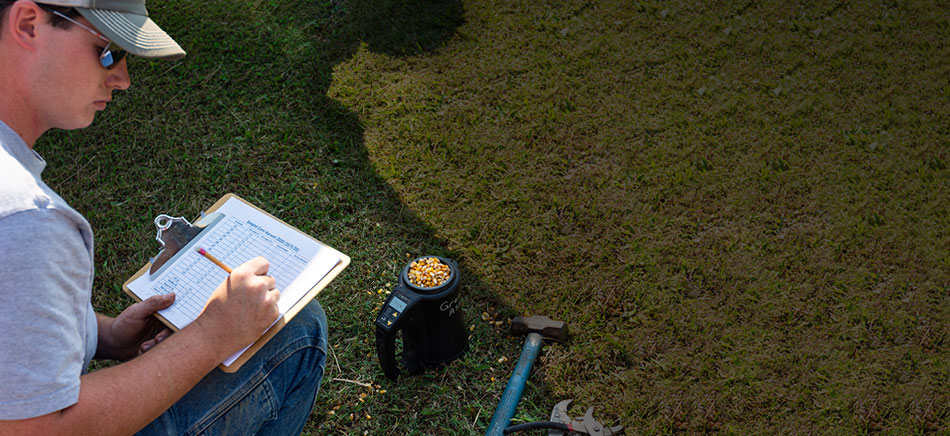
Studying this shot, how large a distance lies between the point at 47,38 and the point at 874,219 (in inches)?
149

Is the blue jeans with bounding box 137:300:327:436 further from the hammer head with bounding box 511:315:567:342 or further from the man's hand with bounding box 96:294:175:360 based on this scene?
the hammer head with bounding box 511:315:567:342

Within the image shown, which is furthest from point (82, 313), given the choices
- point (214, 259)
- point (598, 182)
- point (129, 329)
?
point (598, 182)

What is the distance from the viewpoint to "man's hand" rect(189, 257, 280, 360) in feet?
5.68

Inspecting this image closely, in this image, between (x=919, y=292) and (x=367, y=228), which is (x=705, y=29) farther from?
(x=367, y=228)

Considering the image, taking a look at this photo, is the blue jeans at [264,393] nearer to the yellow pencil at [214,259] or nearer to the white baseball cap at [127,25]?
the yellow pencil at [214,259]

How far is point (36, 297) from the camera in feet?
4.24

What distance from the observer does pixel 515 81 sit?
4.46 metres

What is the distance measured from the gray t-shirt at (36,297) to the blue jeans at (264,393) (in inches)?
18.5

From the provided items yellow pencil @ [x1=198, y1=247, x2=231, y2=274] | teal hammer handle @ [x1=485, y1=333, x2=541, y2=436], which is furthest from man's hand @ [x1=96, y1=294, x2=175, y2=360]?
teal hammer handle @ [x1=485, y1=333, x2=541, y2=436]

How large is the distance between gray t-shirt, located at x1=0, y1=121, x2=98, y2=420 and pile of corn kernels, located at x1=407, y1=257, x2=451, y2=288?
1.38 meters

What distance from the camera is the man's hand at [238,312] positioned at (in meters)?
1.73

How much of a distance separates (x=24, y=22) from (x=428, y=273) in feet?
5.27

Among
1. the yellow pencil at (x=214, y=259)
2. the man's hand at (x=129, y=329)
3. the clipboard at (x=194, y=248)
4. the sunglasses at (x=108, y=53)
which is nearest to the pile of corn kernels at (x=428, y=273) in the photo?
the clipboard at (x=194, y=248)

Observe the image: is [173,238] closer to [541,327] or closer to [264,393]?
[264,393]
